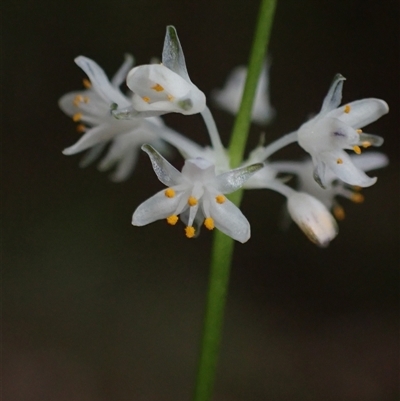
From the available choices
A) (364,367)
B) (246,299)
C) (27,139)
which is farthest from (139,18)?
(364,367)

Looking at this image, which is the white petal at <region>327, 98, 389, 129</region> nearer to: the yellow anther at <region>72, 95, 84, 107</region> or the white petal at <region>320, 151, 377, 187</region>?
the white petal at <region>320, 151, 377, 187</region>

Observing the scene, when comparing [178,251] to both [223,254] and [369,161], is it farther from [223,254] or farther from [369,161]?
[223,254]

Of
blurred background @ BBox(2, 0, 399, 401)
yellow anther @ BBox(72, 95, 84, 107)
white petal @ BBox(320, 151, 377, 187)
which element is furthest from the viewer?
blurred background @ BBox(2, 0, 399, 401)

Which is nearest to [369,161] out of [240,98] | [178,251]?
[240,98]

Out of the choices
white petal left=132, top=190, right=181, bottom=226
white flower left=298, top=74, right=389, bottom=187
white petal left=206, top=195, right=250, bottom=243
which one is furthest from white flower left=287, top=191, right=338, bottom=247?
white petal left=132, top=190, right=181, bottom=226

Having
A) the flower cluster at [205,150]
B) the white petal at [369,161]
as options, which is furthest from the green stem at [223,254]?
the white petal at [369,161]
